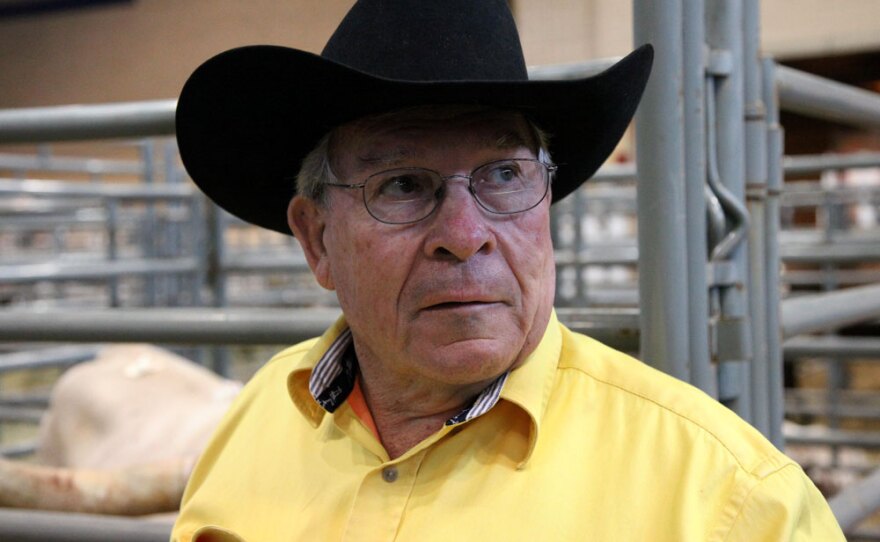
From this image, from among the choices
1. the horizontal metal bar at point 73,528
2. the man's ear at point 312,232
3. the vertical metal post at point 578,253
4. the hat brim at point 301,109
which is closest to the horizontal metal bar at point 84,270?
the vertical metal post at point 578,253

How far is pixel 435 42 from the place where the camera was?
45.3 inches

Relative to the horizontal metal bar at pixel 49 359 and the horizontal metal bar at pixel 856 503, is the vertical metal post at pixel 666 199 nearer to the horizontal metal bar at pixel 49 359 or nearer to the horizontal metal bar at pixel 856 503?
the horizontal metal bar at pixel 856 503

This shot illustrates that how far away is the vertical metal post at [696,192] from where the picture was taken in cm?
131

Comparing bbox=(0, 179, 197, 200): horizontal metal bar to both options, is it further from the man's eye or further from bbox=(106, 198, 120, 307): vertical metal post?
the man's eye

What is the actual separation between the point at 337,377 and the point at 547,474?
0.36m

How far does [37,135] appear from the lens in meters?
1.80

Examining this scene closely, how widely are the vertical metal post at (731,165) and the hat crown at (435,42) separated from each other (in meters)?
0.33

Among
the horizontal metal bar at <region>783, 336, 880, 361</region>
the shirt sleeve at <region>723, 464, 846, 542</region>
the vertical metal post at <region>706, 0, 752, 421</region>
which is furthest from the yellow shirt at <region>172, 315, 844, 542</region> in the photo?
the horizontal metal bar at <region>783, 336, 880, 361</region>

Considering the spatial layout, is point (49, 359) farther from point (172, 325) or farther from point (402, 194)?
point (402, 194)

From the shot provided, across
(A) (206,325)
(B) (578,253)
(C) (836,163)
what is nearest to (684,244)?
(A) (206,325)

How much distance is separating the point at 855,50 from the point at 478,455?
28.4 ft

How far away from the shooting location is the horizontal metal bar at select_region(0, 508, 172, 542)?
1.63 meters

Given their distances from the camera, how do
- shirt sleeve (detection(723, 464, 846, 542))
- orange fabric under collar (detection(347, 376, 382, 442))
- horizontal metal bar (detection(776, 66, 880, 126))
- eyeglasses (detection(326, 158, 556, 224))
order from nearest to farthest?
shirt sleeve (detection(723, 464, 846, 542)), eyeglasses (detection(326, 158, 556, 224)), orange fabric under collar (detection(347, 376, 382, 442)), horizontal metal bar (detection(776, 66, 880, 126))

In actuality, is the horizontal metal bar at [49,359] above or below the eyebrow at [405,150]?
below
